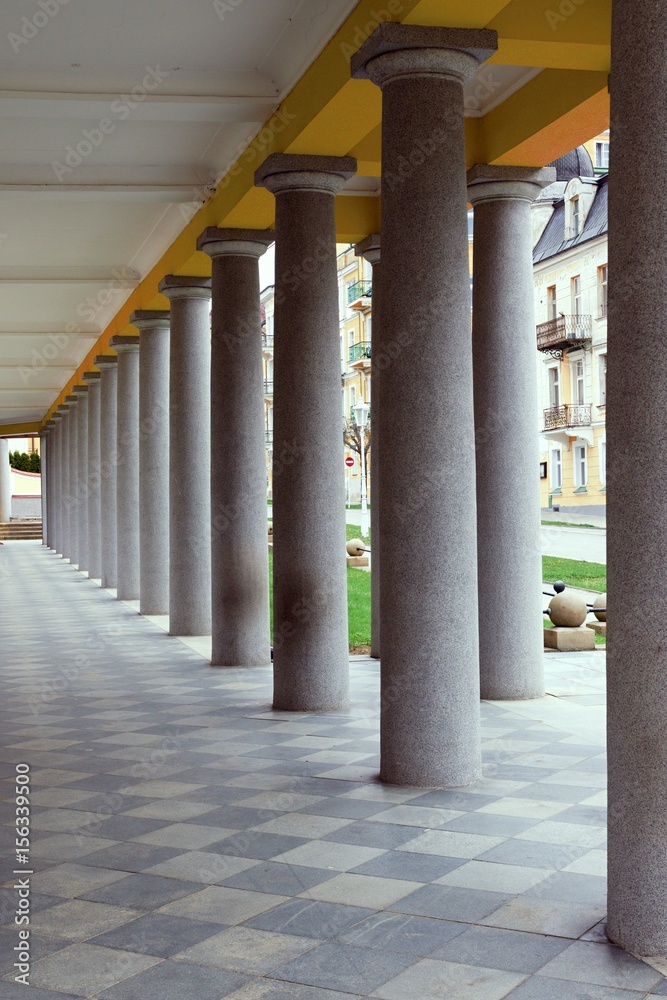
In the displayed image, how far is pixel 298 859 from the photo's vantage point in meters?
6.43

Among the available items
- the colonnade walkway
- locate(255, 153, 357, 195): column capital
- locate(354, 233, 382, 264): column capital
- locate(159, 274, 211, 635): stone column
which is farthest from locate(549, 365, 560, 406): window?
locate(255, 153, 357, 195): column capital

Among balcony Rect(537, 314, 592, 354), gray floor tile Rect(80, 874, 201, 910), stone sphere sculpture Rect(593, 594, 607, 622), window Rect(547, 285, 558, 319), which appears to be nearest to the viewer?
gray floor tile Rect(80, 874, 201, 910)

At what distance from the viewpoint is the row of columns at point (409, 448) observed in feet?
25.9

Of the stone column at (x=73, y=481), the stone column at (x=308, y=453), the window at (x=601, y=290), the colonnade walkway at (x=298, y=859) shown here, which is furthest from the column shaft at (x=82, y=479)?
the stone column at (x=308, y=453)

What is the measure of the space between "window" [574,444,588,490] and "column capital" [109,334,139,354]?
2066 cm

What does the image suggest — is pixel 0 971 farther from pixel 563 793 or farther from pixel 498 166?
pixel 498 166

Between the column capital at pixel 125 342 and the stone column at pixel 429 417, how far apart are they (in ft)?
51.3

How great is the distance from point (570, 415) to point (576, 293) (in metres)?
4.36

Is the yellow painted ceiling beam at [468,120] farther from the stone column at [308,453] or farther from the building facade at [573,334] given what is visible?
the building facade at [573,334]

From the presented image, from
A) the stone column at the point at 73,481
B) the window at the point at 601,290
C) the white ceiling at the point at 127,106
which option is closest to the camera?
the white ceiling at the point at 127,106

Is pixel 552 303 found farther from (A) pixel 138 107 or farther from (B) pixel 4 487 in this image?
(B) pixel 4 487

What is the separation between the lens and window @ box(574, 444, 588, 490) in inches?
1580

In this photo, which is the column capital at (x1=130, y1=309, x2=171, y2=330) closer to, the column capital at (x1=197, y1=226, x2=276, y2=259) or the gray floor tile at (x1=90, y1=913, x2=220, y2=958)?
the column capital at (x1=197, y1=226, x2=276, y2=259)

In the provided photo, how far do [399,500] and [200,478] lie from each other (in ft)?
30.5
